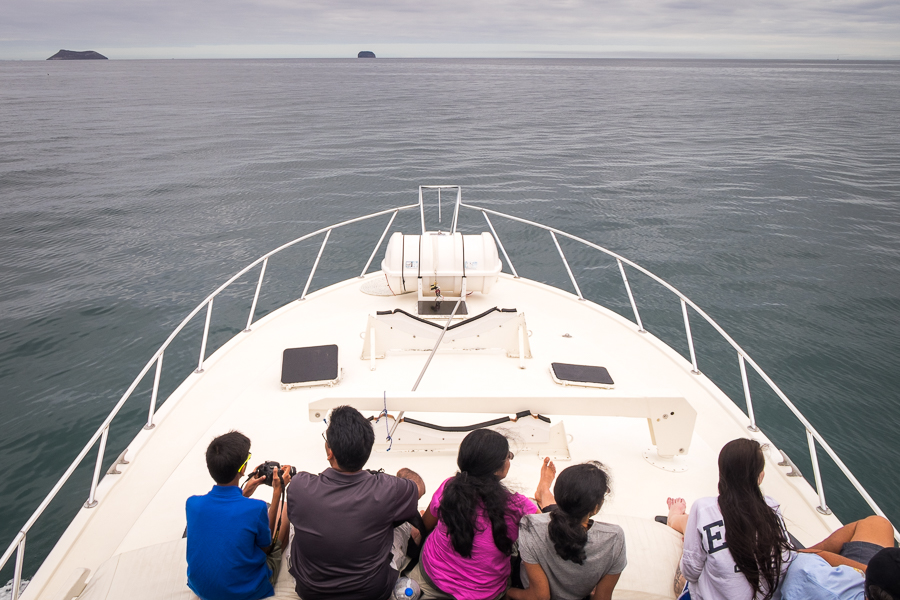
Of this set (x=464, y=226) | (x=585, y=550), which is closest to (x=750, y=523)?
(x=585, y=550)

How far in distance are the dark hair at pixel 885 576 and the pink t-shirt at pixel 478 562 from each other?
111 centimetres

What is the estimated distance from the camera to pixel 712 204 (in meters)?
14.4

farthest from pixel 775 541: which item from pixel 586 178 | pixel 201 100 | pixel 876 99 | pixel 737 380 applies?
pixel 876 99

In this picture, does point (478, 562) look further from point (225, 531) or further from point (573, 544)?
point (225, 531)

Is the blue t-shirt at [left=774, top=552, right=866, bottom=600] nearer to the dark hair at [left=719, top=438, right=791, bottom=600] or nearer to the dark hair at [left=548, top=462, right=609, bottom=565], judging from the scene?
the dark hair at [left=719, top=438, right=791, bottom=600]

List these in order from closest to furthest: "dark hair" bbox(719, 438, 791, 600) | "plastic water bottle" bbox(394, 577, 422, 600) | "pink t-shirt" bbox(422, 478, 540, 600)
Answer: "dark hair" bbox(719, 438, 791, 600)
"pink t-shirt" bbox(422, 478, 540, 600)
"plastic water bottle" bbox(394, 577, 422, 600)

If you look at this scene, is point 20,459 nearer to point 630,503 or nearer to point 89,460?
point 89,460

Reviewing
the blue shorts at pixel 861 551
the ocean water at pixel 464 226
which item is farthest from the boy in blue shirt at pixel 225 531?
the ocean water at pixel 464 226

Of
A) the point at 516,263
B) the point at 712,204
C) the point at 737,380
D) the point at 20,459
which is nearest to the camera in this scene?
the point at 20,459

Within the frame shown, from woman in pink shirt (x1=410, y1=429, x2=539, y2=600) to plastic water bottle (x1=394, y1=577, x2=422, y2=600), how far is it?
0.28 ft

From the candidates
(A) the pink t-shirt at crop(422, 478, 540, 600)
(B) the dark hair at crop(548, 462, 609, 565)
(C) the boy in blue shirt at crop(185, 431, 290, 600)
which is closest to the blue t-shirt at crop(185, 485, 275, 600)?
(C) the boy in blue shirt at crop(185, 431, 290, 600)

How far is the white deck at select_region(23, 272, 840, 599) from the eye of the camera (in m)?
3.35

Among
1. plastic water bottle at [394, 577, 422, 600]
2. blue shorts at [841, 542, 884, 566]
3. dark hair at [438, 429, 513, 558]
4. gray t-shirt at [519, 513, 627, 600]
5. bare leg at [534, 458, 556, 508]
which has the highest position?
dark hair at [438, 429, 513, 558]

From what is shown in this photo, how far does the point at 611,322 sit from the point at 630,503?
2.78m
